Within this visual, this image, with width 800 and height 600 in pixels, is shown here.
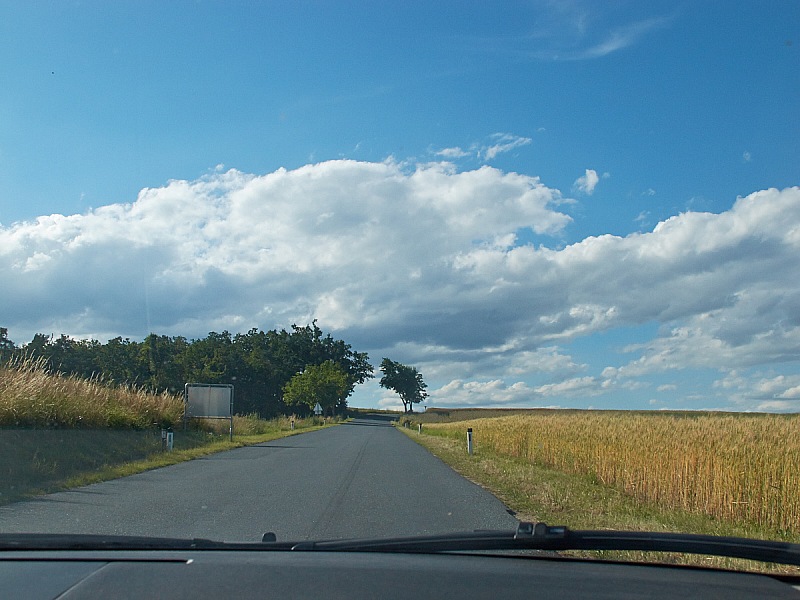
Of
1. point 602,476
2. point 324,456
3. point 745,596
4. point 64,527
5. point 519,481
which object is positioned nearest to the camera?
point 745,596

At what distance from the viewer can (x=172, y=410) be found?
105 ft

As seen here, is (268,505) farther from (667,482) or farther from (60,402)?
(60,402)

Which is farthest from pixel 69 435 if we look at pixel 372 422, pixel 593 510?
pixel 372 422

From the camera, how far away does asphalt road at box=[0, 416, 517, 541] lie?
8.91 meters

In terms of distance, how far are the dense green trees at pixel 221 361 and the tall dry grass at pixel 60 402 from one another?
24981 mm

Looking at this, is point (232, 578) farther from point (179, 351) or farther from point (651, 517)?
point (179, 351)

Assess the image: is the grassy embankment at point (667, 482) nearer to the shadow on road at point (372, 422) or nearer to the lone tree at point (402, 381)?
the shadow on road at point (372, 422)

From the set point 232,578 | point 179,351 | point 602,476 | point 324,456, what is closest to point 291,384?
point 179,351

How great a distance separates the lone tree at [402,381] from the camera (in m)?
169

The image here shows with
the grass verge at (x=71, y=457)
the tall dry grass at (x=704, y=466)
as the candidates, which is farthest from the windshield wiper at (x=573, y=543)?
the grass verge at (x=71, y=457)

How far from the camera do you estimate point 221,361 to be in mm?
98688

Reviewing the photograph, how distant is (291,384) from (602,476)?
273ft

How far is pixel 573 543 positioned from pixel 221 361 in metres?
98.3

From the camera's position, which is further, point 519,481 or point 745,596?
point 519,481
